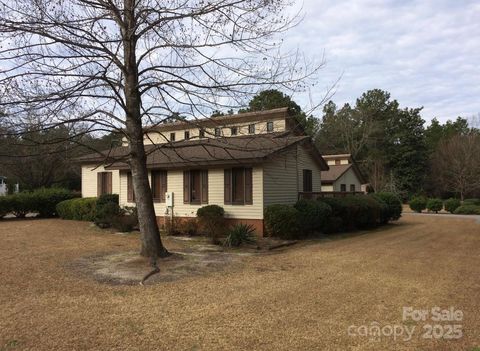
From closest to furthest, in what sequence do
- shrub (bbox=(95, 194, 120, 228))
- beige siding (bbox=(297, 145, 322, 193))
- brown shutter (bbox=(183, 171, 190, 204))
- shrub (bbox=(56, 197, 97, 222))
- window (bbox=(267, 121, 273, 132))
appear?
1. window (bbox=(267, 121, 273, 132))
2. brown shutter (bbox=(183, 171, 190, 204))
3. shrub (bbox=(95, 194, 120, 228))
4. beige siding (bbox=(297, 145, 322, 193))
5. shrub (bbox=(56, 197, 97, 222))

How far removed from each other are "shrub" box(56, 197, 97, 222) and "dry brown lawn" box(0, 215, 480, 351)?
9.49 meters

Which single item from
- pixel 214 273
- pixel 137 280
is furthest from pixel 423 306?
pixel 137 280

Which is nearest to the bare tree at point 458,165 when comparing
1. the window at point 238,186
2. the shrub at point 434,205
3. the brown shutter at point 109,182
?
the shrub at point 434,205

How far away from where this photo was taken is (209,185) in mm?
17250

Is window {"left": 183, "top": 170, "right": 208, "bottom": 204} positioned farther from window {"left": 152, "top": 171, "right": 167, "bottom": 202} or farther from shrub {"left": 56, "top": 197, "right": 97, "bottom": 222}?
shrub {"left": 56, "top": 197, "right": 97, "bottom": 222}

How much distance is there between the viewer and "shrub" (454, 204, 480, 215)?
1380 inches

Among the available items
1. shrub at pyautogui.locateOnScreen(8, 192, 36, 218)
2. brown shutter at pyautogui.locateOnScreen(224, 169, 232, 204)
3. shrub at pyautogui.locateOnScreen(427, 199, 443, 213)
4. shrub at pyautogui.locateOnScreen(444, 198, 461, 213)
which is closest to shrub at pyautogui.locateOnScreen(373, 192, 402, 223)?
brown shutter at pyautogui.locateOnScreen(224, 169, 232, 204)

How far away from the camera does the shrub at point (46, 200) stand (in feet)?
79.2

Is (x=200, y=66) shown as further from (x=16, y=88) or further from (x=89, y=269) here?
(x=89, y=269)

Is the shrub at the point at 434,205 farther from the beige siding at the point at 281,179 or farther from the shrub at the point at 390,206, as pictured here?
the beige siding at the point at 281,179

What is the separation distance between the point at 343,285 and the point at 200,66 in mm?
5651

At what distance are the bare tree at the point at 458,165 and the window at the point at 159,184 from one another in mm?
43021

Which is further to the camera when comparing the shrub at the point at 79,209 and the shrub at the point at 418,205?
the shrub at the point at 418,205

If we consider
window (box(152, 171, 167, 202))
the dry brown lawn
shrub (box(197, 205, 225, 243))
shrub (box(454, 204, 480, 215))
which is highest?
window (box(152, 171, 167, 202))
